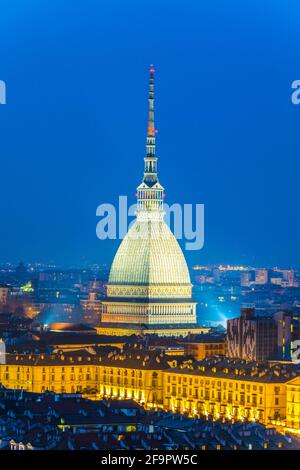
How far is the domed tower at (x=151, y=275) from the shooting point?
374 feet

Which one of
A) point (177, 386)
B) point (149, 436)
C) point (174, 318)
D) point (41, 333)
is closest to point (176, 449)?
point (149, 436)

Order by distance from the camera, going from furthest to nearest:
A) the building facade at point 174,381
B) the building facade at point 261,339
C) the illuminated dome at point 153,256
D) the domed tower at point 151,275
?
the illuminated dome at point 153,256
the domed tower at point 151,275
the building facade at point 261,339
the building facade at point 174,381

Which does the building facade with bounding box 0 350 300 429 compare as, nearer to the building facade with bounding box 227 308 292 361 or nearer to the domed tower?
the building facade with bounding box 227 308 292 361

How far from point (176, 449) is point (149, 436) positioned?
367cm

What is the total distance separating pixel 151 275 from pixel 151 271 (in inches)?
6.9

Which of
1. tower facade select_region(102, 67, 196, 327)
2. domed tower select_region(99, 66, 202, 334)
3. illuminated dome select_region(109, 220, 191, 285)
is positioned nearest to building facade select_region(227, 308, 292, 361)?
domed tower select_region(99, 66, 202, 334)

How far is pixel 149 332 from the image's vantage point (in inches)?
4437

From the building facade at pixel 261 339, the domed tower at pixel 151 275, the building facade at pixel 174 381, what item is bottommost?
the building facade at pixel 174 381

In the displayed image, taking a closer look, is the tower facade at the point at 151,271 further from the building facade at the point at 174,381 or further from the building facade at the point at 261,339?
the building facade at the point at 174,381

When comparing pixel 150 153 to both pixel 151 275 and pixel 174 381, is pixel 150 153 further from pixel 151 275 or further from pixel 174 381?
pixel 174 381

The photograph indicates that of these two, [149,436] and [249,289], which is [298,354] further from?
[249,289]

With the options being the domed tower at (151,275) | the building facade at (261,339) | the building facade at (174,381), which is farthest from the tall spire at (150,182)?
the building facade at (174,381)

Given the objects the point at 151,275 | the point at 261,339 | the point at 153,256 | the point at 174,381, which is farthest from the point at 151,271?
the point at 174,381

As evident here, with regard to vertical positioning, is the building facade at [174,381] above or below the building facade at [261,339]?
below
